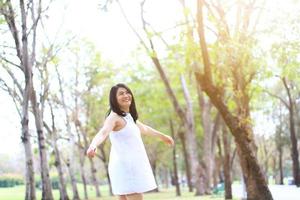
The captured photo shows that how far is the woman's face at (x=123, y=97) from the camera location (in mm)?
5605

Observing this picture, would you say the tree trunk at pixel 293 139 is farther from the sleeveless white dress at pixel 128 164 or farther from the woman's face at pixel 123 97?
the sleeveless white dress at pixel 128 164

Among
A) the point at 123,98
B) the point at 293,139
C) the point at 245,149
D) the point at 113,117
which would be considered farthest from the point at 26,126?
the point at 293,139

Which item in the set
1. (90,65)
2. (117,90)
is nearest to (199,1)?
(117,90)

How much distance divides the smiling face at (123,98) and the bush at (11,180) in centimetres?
2916

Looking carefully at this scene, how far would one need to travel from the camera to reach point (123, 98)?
562 centimetres

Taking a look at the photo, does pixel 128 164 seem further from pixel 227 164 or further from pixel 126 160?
pixel 227 164

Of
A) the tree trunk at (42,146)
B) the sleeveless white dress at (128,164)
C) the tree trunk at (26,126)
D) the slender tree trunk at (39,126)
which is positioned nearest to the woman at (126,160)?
the sleeveless white dress at (128,164)

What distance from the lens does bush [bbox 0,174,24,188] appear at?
34.6m

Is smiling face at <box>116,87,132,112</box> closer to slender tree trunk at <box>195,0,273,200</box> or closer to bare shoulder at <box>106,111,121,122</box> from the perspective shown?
bare shoulder at <box>106,111,121,122</box>

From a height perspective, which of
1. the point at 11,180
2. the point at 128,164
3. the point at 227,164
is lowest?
the point at 11,180

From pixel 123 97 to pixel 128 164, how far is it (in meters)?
0.66

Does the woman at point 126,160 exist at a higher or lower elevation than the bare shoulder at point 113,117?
lower

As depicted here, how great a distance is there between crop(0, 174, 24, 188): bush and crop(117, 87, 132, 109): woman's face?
29.2 m

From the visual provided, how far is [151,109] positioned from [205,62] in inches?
1145
